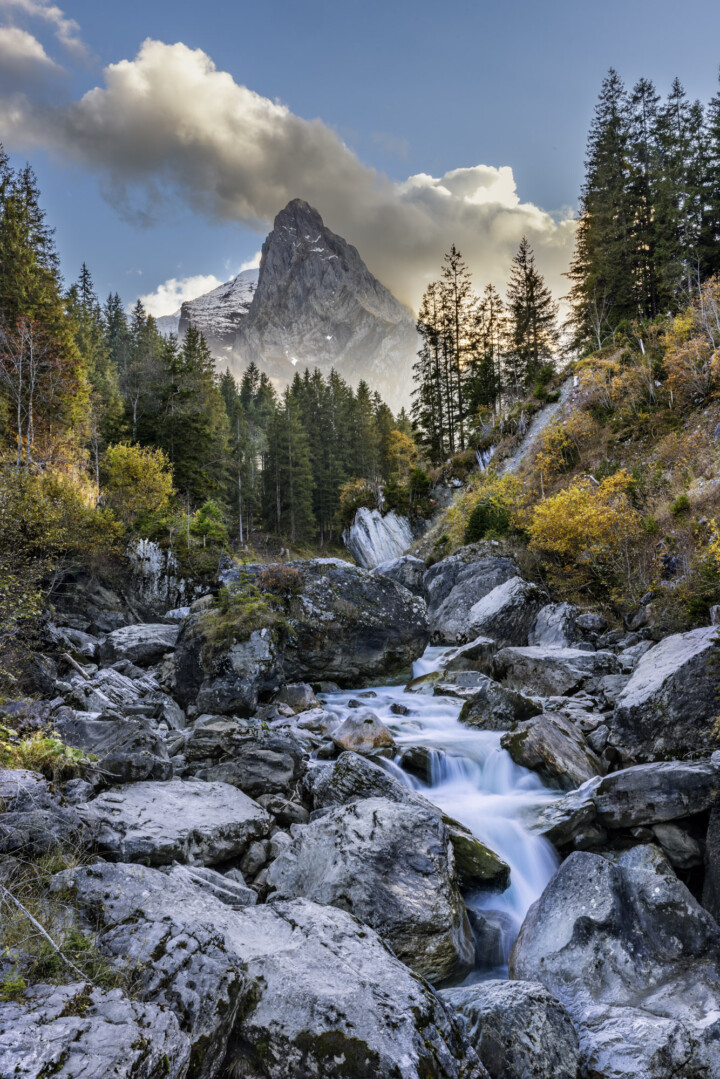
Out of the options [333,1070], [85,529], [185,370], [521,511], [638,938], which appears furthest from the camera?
[185,370]

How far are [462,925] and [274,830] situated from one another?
8.57ft

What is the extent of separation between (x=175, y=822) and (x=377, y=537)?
120 ft

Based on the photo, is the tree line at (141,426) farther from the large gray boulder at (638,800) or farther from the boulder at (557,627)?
the large gray boulder at (638,800)

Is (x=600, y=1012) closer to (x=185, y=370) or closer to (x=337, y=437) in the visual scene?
(x=185, y=370)

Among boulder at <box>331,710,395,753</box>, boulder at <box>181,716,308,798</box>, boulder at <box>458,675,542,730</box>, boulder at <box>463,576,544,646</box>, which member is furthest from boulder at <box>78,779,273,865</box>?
boulder at <box>463,576,544,646</box>

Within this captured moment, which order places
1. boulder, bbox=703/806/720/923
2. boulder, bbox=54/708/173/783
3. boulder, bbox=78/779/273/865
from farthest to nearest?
boulder, bbox=54/708/173/783 → boulder, bbox=703/806/720/923 → boulder, bbox=78/779/273/865

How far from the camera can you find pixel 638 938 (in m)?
4.96

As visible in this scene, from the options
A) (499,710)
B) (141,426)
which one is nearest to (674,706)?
(499,710)

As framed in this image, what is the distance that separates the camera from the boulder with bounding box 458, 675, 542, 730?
10750 mm

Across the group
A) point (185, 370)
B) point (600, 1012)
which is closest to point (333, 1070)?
point (600, 1012)

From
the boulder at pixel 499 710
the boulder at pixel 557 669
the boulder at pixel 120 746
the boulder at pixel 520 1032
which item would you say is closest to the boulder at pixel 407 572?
the boulder at pixel 557 669

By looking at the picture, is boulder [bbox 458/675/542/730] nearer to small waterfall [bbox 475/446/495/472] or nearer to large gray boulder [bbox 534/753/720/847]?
large gray boulder [bbox 534/753/720/847]

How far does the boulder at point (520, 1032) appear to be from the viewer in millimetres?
3707

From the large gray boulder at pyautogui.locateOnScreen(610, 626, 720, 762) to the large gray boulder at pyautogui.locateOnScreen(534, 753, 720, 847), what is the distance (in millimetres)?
924
